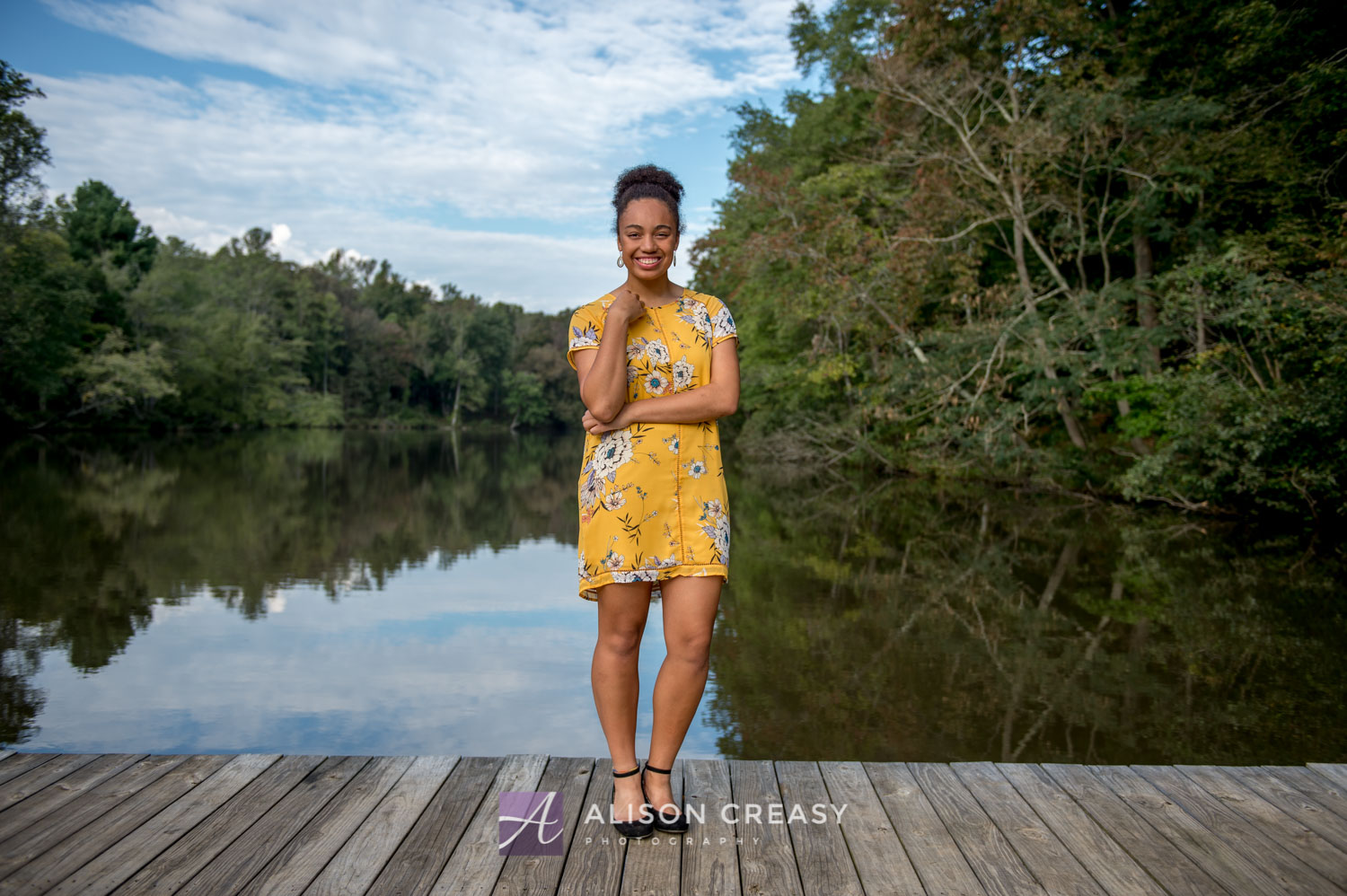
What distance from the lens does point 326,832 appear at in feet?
7.14

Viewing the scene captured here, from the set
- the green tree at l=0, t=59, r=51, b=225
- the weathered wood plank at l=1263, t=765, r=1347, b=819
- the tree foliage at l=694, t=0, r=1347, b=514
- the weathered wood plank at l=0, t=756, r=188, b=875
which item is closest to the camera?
the weathered wood plank at l=0, t=756, r=188, b=875

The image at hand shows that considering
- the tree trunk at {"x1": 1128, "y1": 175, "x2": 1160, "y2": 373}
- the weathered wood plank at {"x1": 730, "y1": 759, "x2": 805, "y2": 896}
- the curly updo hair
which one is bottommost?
the weathered wood plank at {"x1": 730, "y1": 759, "x2": 805, "y2": 896}

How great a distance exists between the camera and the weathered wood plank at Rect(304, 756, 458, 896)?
1.93 meters

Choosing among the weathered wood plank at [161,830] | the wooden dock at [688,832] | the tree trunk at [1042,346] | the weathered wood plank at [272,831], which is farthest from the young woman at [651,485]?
the tree trunk at [1042,346]

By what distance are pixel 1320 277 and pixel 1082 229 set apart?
5.19m

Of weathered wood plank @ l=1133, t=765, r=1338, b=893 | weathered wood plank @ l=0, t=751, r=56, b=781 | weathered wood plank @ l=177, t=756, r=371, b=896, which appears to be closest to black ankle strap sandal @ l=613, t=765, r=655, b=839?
weathered wood plank @ l=177, t=756, r=371, b=896

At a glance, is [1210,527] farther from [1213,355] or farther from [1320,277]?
[1320,277]

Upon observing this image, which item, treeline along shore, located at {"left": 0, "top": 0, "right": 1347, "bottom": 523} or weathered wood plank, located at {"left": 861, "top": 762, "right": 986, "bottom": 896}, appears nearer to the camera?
weathered wood plank, located at {"left": 861, "top": 762, "right": 986, "bottom": 896}

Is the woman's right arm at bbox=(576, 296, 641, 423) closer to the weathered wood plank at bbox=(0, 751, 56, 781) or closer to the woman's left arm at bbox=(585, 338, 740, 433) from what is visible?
the woman's left arm at bbox=(585, 338, 740, 433)

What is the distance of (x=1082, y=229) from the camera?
1472 centimetres

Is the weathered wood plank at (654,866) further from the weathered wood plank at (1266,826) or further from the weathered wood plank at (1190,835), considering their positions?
the weathered wood plank at (1266,826)

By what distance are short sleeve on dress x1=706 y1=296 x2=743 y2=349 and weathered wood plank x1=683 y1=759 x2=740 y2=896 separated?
1.14 m

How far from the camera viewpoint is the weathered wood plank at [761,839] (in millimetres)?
1943

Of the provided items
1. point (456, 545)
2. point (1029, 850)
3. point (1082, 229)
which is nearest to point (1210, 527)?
point (1082, 229)
